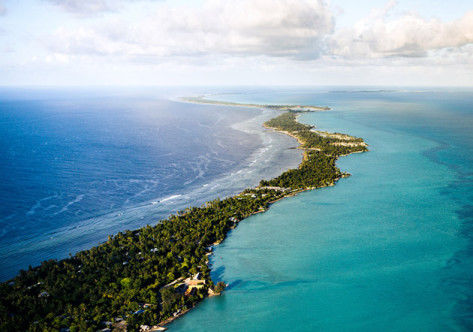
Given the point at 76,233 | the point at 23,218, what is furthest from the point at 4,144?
the point at 76,233

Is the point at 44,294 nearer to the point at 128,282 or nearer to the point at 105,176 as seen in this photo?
the point at 128,282

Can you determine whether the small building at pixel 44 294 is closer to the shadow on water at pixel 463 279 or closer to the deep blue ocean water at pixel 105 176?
the deep blue ocean water at pixel 105 176

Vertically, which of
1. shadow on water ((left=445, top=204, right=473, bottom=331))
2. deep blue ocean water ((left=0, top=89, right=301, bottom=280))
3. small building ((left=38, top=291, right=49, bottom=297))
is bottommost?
shadow on water ((left=445, top=204, right=473, bottom=331))

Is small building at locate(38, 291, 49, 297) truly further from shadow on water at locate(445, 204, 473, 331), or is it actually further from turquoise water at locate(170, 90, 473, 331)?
shadow on water at locate(445, 204, 473, 331)

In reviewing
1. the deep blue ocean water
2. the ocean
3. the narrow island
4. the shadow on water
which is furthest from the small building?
the shadow on water

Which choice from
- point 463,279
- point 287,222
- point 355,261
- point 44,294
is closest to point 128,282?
point 44,294

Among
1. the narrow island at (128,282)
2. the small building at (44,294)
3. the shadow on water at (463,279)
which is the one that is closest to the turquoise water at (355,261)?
the shadow on water at (463,279)
